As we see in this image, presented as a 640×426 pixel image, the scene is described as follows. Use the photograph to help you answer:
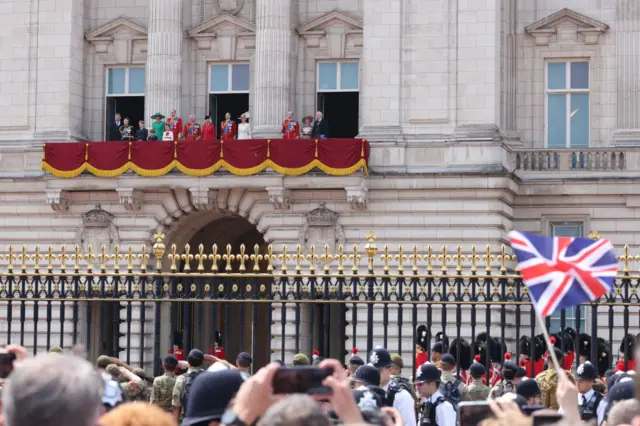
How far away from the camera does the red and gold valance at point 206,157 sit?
120 ft

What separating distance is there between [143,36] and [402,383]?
2610 centimetres

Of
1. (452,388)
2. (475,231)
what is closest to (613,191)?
(475,231)

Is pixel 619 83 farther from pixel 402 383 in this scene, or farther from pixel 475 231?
pixel 402 383

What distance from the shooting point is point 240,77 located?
4038cm

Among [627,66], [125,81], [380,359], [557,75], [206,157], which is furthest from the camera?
[125,81]

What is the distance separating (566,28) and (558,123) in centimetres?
252

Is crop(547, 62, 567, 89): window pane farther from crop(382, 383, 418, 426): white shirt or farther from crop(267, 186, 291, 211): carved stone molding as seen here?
crop(382, 383, 418, 426): white shirt

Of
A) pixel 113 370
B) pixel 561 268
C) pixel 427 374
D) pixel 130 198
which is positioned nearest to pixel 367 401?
pixel 561 268

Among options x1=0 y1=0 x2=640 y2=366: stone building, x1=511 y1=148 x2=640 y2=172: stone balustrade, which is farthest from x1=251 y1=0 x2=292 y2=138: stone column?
x1=511 y1=148 x2=640 y2=172: stone balustrade

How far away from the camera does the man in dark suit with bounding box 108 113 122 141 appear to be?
39656 millimetres

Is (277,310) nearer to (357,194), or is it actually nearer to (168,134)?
(357,194)

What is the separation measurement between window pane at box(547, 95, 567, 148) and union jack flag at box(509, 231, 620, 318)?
26722 millimetres

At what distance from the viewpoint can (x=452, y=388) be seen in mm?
17953

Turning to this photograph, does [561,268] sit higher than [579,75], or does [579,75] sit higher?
[579,75]
